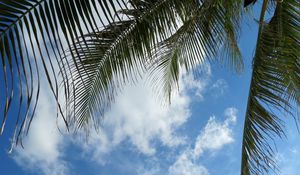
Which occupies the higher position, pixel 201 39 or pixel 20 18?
pixel 201 39

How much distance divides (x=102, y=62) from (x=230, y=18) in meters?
1.61

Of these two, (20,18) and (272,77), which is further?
(272,77)

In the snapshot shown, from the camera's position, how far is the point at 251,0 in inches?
163

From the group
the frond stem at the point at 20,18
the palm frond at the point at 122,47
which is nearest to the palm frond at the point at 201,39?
the palm frond at the point at 122,47

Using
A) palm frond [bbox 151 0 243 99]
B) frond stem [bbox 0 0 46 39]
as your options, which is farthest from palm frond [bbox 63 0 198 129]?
frond stem [bbox 0 0 46 39]

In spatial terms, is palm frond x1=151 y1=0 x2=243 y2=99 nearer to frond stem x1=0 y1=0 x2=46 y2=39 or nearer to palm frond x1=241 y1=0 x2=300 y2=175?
palm frond x1=241 y1=0 x2=300 y2=175

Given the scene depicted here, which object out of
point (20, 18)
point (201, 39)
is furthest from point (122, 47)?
point (20, 18)

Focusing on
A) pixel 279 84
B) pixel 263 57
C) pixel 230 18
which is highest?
pixel 230 18

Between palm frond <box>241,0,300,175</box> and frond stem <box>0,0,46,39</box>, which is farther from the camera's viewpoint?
palm frond <box>241,0,300,175</box>

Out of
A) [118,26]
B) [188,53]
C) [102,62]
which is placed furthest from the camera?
[188,53]

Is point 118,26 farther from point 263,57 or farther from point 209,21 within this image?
point 263,57

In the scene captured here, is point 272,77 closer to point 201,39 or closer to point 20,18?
point 201,39

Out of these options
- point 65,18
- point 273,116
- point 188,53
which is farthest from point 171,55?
point 65,18

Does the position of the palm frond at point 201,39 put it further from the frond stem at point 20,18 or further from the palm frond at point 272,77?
the frond stem at point 20,18
